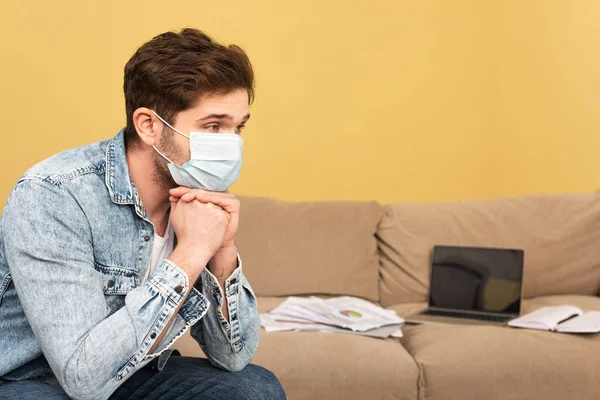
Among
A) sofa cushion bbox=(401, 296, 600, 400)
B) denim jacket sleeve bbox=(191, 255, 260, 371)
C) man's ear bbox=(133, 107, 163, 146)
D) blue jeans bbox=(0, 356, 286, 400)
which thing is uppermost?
man's ear bbox=(133, 107, 163, 146)

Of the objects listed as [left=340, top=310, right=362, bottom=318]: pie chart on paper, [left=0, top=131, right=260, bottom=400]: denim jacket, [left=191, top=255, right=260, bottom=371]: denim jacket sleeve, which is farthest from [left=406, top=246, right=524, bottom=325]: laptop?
[left=0, top=131, right=260, bottom=400]: denim jacket

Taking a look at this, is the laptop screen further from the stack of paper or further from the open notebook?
the stack of paper

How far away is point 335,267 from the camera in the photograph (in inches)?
119

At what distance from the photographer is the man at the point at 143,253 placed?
4.33ft

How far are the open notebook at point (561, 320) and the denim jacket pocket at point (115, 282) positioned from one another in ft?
5.05

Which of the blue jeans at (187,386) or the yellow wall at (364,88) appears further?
the yellow wall at (364,88)

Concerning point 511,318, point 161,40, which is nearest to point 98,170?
point 161,40

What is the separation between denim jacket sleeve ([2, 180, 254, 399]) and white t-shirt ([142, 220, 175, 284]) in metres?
0.19

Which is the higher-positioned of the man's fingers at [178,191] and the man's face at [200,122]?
the man's face at [200,122]

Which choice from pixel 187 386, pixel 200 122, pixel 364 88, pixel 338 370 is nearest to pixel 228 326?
pixel 187 386

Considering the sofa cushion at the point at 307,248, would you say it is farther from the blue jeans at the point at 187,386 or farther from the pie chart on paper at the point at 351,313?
the blue jeans at the point at 187,386

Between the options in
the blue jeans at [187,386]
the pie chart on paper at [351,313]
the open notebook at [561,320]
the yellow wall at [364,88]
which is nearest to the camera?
the blue jeans at [187,386]

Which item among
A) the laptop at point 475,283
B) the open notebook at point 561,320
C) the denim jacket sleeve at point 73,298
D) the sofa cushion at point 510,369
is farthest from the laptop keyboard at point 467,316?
the denim jacket sleeve at point 73,298

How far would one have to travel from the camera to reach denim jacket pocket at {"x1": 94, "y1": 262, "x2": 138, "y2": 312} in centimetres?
147
